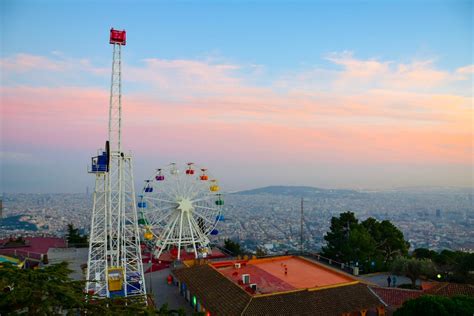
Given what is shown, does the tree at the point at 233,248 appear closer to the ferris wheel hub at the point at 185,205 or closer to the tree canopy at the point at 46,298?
the ferris wheel hub at the point at 185,205

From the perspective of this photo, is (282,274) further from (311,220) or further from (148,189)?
(311,220)

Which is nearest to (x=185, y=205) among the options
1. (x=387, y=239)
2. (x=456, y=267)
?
(x=387, y=239)

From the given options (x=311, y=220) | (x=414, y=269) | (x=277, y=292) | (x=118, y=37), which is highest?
(x=118, y=37)

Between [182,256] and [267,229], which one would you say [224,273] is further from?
[267,229]

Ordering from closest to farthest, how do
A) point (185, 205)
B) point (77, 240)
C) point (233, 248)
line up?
point (185, 205) → point (233, 248) → point (77, 240)

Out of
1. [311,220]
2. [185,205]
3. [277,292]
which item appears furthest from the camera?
[311,220]

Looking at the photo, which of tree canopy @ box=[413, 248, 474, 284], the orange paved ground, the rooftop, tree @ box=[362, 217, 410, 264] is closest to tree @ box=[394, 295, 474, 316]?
the rooftop

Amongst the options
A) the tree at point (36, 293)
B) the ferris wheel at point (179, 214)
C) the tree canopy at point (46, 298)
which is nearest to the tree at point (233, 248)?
the ferris wheel at point (179, 214)
